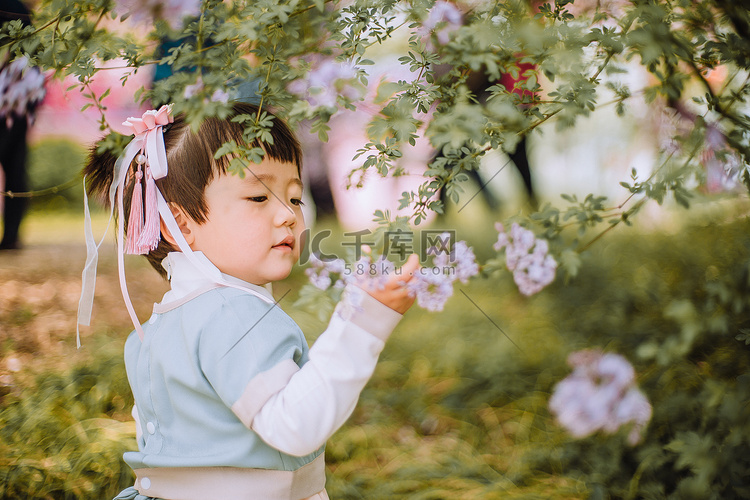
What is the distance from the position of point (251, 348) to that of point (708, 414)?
104 cm

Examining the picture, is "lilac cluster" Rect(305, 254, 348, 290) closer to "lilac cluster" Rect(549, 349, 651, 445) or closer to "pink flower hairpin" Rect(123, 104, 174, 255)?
"pink flower hairpin" Rect(123, 104, 174, 255)

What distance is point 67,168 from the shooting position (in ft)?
13.3

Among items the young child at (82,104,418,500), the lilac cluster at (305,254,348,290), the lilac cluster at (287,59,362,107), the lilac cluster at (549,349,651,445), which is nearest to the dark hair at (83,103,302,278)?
the young child at (82,104,418,500)

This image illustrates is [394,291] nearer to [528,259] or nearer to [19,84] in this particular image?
[528,259]

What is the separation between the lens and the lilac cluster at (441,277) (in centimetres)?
93

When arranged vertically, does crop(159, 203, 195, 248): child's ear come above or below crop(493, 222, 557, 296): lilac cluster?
above

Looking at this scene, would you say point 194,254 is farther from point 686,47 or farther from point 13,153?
point 13,153

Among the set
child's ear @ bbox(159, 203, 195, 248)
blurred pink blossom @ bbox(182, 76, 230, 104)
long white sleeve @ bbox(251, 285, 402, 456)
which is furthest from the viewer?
child's ear @ bbox(159, 203, 195, 248)

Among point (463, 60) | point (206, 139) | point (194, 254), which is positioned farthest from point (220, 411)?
point (463, 60)

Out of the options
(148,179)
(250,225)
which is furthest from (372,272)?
(148,179)

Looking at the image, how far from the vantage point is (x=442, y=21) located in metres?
0.96

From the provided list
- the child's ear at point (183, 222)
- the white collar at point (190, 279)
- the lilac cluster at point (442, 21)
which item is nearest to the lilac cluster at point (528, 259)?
the lilac cluster at point (442, 21)

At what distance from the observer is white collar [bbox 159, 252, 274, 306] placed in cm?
107

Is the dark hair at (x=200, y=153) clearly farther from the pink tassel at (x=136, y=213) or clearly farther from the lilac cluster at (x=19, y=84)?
the lilac cluster at (x=19, y=84)
